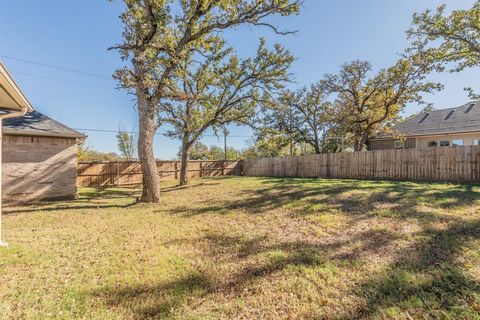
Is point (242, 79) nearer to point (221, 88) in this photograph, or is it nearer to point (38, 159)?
point (221, 88)

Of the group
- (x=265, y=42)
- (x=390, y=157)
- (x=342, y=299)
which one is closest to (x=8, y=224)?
(x=342, y=299)

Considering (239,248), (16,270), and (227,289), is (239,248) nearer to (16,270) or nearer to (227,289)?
(227,289)

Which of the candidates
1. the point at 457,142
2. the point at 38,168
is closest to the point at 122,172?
the point at 38,168

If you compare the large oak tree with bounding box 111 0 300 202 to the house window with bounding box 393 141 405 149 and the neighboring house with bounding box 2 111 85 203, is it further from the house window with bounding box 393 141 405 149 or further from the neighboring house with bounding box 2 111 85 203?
the house window with bounding box 393 141 405 149

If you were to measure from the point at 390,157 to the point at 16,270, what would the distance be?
13905 mm

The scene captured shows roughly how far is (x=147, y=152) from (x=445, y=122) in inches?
819

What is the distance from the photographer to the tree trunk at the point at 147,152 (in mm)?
8578

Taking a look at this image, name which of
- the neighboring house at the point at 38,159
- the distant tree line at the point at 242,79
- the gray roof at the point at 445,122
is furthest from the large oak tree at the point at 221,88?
the gray roof at the point at 445,122

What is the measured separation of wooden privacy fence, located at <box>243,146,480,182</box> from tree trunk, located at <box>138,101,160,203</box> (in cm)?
1078

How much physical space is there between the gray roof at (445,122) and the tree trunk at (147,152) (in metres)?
17.8

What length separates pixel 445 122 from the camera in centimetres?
1731

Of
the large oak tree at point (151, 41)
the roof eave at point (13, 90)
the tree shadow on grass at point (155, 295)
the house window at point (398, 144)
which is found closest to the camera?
the tree shadow on grass at point (155, 295)

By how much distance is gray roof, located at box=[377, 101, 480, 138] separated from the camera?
629 inches

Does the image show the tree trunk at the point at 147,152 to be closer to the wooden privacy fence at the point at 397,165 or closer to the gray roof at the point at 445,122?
the wooden privacy fence at the point at 397,165
